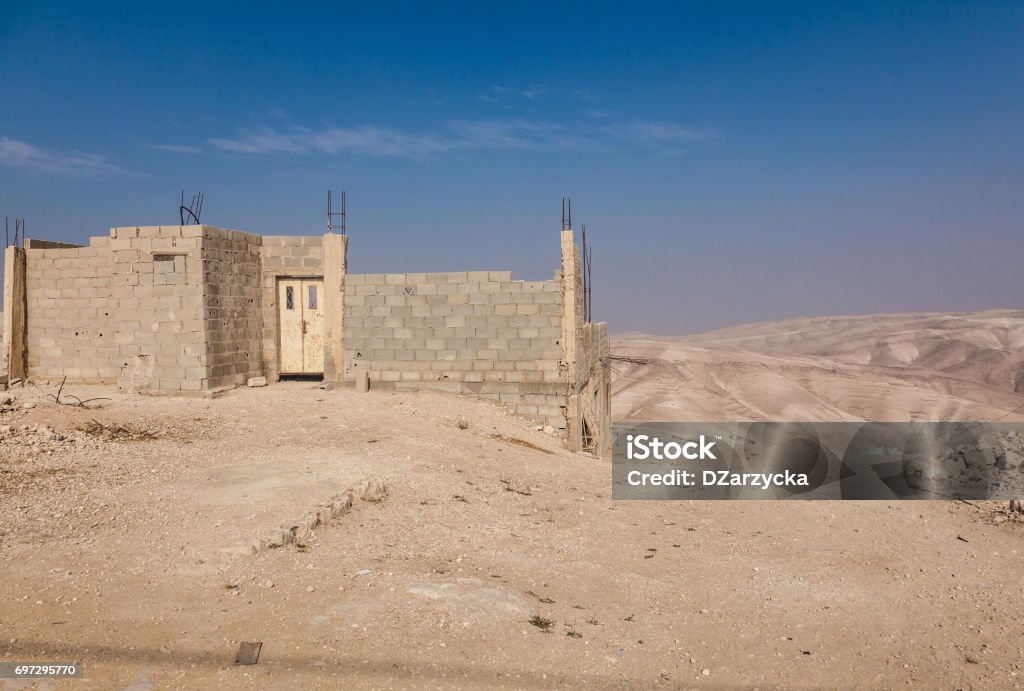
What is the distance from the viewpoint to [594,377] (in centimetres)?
1802

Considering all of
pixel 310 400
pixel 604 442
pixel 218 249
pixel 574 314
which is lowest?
pixel 604 442

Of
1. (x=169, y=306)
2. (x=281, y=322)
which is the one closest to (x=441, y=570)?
(x=169, y=306)

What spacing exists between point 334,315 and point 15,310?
24.3 ft

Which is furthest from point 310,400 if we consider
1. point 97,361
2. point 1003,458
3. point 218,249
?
point 1003,458

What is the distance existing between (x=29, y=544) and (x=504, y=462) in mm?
6399

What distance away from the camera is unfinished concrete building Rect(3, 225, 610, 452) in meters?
14.3

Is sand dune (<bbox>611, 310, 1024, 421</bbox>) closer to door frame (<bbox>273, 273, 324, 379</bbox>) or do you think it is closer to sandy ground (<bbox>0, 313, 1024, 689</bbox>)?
door frame (<bbox>273, 273, 324, 379</bbox>)

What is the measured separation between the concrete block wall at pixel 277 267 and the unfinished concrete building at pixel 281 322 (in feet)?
0.08

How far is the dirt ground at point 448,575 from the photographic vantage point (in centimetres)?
476

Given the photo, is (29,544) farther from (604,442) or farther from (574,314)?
(604,442)

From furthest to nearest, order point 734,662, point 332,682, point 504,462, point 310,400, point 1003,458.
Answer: point 310,400 < point 1003,458 < point 504,462 < point 734,662 < point 332,682

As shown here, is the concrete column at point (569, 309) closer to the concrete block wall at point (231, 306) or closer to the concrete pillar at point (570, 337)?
the concrete pillar at point (570, 337)

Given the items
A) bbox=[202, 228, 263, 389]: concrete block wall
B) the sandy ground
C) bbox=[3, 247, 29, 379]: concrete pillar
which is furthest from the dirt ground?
bbox=[3, 247, 29, 379]: concrete pillar

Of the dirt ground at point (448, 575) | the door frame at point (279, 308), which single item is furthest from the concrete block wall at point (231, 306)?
the dirt ground at point (448, 575)
